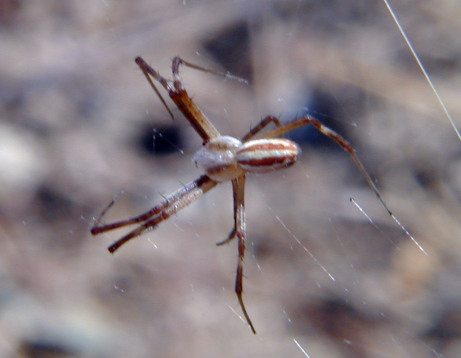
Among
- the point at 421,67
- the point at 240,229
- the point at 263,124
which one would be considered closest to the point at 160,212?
the point at 240,229

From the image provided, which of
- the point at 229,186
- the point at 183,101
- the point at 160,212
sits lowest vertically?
the point at 229,186

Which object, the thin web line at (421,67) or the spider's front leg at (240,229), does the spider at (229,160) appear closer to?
the spider's front leg at (240,229)

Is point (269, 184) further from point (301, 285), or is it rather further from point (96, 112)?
point (96, 112)

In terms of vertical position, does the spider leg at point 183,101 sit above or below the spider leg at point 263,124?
above

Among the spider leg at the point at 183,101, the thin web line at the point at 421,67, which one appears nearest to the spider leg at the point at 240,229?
the spider leg at the point at 183,101

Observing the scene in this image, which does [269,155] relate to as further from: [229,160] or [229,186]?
[229,186]

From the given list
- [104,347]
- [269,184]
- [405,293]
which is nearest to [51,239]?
[104,347]

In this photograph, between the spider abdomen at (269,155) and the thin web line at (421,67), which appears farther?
the thin web line at (421,67)

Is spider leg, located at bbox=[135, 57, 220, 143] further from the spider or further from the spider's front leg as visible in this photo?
the spider's front leg
